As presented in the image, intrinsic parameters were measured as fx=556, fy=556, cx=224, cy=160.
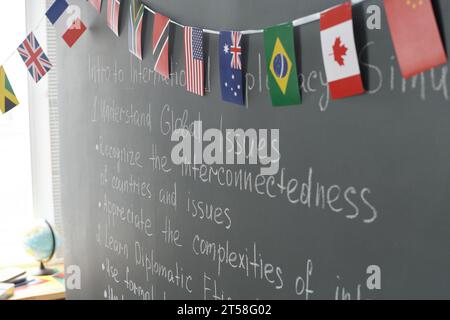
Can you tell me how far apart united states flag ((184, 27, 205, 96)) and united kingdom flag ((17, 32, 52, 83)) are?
2.92 feet

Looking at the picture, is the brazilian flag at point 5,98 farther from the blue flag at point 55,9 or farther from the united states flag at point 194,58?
the united states flag at point 194,58

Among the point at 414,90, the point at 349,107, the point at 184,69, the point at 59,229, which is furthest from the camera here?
the point at 59,229

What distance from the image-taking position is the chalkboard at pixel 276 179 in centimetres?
90

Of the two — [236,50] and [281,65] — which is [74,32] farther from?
[281,65]

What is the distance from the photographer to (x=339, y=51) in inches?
38.8

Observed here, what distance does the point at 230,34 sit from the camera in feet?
4.19

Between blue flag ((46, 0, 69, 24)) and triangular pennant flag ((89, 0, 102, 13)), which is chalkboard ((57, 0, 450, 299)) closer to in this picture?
triangular pennant flag ((89, 0, 102, 13))

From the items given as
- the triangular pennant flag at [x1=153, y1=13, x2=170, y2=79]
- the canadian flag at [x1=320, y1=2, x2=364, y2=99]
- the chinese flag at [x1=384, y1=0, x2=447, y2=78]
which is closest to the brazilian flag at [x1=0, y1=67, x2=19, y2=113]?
the triangular pennant flag at [x1=153, y1=13, x2=170, y2=79]

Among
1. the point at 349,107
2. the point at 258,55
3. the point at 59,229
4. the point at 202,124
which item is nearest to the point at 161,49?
the point at 202,124

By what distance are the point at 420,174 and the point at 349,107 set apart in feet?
0.62

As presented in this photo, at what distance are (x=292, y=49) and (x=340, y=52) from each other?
0.14 m

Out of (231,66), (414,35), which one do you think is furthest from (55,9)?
(414,35)

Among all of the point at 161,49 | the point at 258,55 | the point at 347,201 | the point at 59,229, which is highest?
the point at 161,49

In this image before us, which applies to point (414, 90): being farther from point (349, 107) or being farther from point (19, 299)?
point (19, 299)
